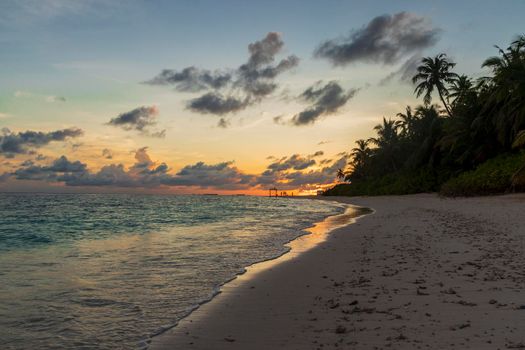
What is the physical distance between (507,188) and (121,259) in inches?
1146

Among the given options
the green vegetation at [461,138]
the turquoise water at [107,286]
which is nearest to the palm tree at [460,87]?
the green vegetation at [461,138]

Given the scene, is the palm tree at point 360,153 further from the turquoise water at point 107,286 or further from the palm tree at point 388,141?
the turquoise water at point 107,286

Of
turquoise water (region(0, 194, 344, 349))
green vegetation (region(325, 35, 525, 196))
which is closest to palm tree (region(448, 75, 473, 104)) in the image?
green vegetation (region(325, 35, 525, 196))

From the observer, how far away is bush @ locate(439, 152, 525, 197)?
101 ft

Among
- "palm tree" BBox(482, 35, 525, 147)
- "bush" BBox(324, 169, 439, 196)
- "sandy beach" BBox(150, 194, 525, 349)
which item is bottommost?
"sandy beach" BBox(150, 194, 525, 349)

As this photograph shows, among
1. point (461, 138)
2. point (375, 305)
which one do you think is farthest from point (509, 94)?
point (375, 305)

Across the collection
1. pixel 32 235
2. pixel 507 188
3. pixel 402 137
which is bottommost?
pixel 32 235

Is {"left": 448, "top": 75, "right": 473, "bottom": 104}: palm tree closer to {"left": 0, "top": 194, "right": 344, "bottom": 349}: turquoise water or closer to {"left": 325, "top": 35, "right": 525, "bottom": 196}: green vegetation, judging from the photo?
{"left": 325, "top": 35, "right": 525, "bottom": 196}: green vegetation

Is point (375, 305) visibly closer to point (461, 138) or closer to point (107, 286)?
point (107, 286)

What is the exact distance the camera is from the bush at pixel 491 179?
30672 mm

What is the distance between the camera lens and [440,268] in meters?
7.98

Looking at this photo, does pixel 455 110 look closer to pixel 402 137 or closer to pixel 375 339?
pixel 402 137

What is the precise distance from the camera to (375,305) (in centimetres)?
567

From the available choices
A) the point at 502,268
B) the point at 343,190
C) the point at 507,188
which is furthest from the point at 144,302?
the point at 343,190
